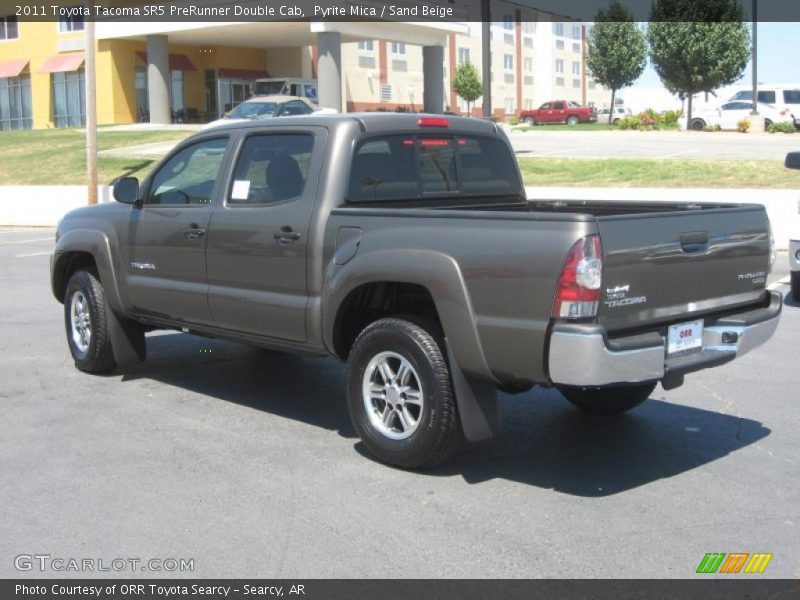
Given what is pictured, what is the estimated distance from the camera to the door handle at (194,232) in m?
6.89

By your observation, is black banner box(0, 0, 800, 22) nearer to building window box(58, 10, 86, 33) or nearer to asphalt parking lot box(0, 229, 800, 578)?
building window box(58, 10, 86, 33)

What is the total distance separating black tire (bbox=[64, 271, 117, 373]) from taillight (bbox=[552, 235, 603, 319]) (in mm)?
4253

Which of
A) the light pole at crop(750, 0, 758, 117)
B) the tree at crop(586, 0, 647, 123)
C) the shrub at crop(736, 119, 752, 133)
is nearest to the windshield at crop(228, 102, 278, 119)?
the shrub at crop(736, 119, 752, 133)

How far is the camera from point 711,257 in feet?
18.0

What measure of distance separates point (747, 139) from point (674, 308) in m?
32.8

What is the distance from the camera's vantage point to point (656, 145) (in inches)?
1321

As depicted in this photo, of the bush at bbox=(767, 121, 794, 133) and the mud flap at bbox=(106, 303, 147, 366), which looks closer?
the mud flap at bbox=(106, 303, 147, 366)

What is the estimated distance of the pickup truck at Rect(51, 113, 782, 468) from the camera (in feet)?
16.5

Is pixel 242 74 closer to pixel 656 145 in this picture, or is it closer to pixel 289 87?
pixel 289 87

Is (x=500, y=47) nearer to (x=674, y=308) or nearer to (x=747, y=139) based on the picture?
(x=747, y=139)

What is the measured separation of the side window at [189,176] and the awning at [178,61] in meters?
44.9

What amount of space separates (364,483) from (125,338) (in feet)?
10.3

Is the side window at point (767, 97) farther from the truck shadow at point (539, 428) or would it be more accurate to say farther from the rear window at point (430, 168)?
the rear window at point (430, 168)
